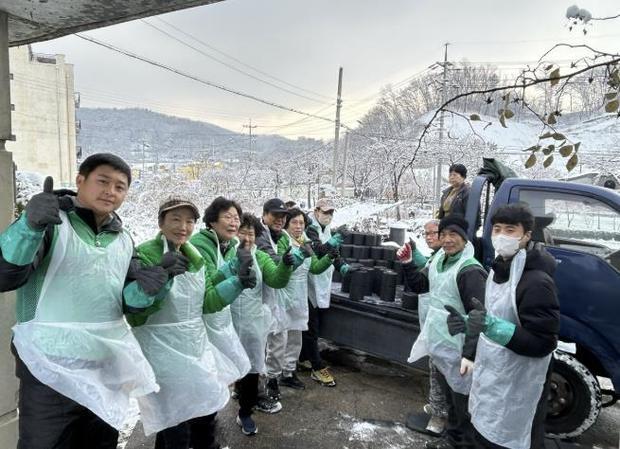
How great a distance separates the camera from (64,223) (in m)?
1.66

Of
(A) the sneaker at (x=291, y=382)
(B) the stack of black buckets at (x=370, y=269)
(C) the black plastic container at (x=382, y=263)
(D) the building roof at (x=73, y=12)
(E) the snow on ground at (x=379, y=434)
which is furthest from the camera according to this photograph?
(C) the black plastic container at (x=382, y=263)

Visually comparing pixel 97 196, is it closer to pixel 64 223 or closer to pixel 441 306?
pixel 64 223

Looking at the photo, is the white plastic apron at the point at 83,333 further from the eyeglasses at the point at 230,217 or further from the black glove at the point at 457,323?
the black glove at the point at 457,323

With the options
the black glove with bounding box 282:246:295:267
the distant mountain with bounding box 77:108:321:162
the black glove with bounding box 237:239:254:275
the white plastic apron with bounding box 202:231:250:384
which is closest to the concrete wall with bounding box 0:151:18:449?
the white plastic apron with bounding box 202:231:250:384

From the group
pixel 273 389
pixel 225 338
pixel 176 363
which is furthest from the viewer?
pixel 273 389

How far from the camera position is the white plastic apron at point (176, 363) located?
6.97 ft

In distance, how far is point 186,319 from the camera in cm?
220

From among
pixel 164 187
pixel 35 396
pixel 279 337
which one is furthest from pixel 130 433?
pixel 164 187

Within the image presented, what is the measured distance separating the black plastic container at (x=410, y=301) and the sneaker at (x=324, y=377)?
1.08 m

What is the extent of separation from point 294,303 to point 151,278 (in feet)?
6.88

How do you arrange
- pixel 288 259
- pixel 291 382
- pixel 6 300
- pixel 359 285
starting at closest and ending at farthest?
pixel 6 300
pixel 288 259
pixel 291 382
pixel 359 285

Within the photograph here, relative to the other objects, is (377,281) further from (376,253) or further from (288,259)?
(288,259)

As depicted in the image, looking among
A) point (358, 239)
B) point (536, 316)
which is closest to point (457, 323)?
point (536, 316)

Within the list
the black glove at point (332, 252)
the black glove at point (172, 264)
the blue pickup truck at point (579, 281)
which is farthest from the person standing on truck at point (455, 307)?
the black glove at point (172, 264)
